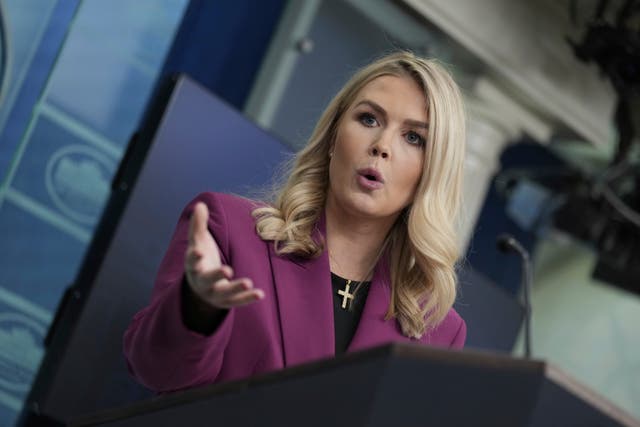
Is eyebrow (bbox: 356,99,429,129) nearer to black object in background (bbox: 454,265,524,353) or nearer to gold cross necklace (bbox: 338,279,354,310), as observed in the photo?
gold cross necklace (bbox: 338,279,354,310)

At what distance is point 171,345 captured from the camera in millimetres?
1318

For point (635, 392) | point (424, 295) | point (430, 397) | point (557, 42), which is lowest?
point (635, 392)

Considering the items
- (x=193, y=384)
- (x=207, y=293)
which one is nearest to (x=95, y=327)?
(x=193, y=384)

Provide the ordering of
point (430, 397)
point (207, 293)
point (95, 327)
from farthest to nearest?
point (95, 327) < point (207, 293) < point (430, 397)

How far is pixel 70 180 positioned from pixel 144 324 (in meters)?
1.61

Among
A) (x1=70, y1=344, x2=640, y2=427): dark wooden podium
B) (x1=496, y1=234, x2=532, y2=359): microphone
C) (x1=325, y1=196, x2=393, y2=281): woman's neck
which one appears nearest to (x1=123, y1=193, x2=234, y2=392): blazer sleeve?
(x1=70, y1=344, x2=640, y2=427): dark wooden podium

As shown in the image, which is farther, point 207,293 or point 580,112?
point 580,112

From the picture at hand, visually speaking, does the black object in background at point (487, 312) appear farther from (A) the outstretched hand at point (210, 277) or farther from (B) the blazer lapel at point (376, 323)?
(A) the outstretched hand at point (210, 277)

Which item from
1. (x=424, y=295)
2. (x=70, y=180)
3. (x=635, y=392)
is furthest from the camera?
(x=635, y=392)

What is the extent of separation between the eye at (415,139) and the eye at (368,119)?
2.5 inches

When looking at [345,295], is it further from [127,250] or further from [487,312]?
[487,312]

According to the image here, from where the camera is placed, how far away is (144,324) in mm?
1407

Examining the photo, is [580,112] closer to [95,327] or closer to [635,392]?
[635,392]

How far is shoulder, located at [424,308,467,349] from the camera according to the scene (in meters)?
1.83
